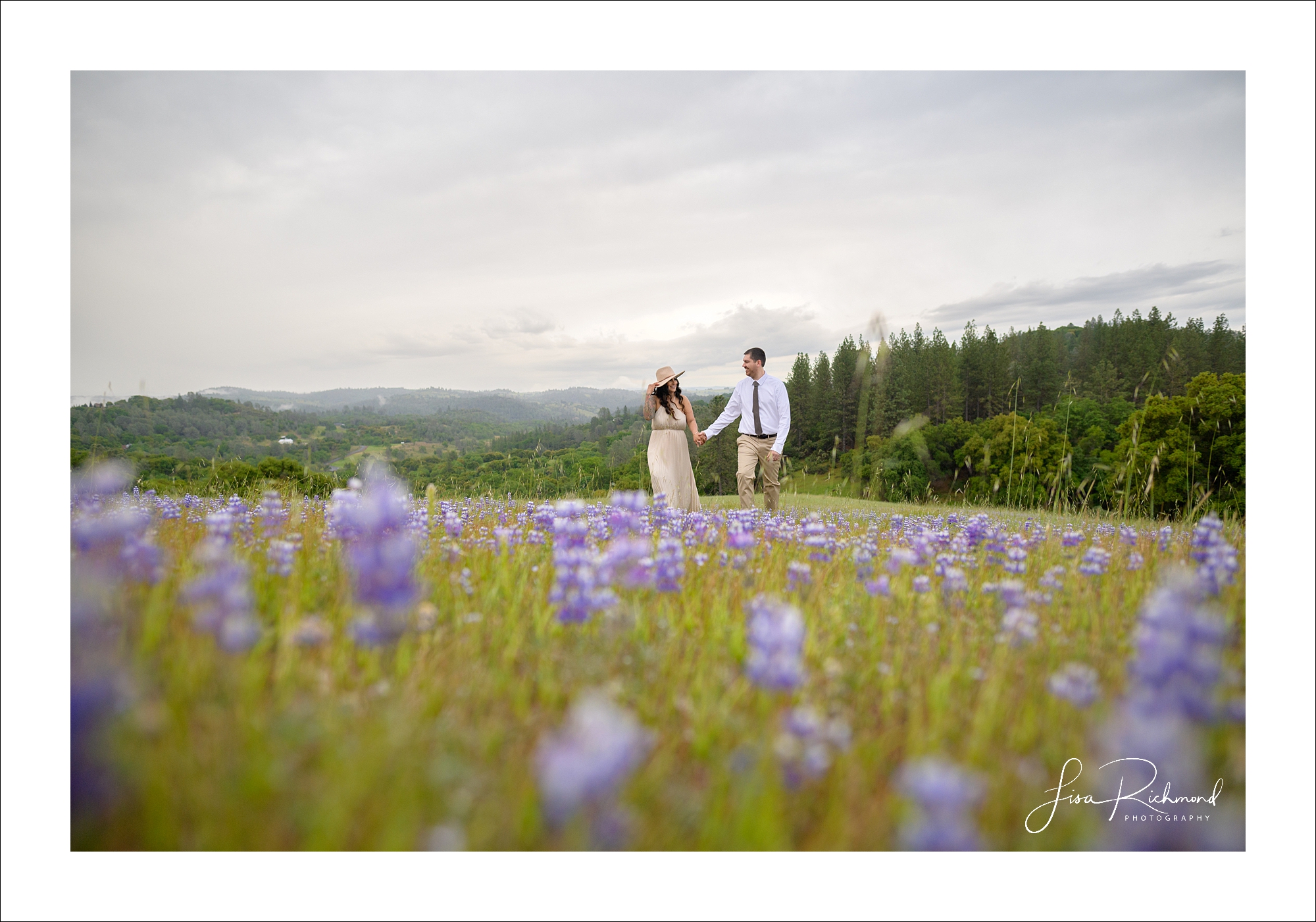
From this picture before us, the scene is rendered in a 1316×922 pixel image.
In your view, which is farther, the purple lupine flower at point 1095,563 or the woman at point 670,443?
the woman at point 670,443

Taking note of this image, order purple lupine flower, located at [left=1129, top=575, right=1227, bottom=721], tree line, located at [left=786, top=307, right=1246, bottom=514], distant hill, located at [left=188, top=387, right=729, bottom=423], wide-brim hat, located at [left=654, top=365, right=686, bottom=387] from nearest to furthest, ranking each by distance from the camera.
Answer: purple lupine flower, located at [left=1129, top=575, right=1227, bottom=721] < tree line, located at [left=786, top=307, right=1246, bottom=514] < distant hill, located at [left=188, top=387, right=729, bottom=423] < wide-brim hat, located at [left=654, top=365, right=686, bottom=387]

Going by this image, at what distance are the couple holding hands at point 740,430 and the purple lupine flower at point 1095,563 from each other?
3.78 metres

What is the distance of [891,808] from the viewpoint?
67.6 inches

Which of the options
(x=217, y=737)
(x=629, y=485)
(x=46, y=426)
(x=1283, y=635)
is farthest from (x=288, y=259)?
(x=1283, y=635)

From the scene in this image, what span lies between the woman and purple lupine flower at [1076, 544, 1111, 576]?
4.09 metres

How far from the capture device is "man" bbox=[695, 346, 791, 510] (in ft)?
23.4

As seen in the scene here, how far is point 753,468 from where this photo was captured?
7.32 metres

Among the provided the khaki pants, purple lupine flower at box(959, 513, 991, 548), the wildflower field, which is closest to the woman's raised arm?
the khaki pants

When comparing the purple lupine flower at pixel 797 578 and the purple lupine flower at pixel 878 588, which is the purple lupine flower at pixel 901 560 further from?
the purple lupine flower at pixel 797 578

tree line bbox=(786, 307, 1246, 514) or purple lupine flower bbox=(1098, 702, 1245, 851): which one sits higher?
tree line bbox=(786, 307, 1246, 514)

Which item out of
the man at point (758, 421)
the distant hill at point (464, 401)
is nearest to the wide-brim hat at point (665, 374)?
the distant hill at point (464, 401)

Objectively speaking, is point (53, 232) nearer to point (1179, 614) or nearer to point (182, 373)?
point (182, 373)

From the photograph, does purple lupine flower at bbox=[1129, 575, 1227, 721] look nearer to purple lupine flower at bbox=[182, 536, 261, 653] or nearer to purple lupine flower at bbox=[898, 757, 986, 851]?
purple lupine flower at bbox=[898, 757, 986, 851]

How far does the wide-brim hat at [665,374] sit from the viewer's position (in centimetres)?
678
